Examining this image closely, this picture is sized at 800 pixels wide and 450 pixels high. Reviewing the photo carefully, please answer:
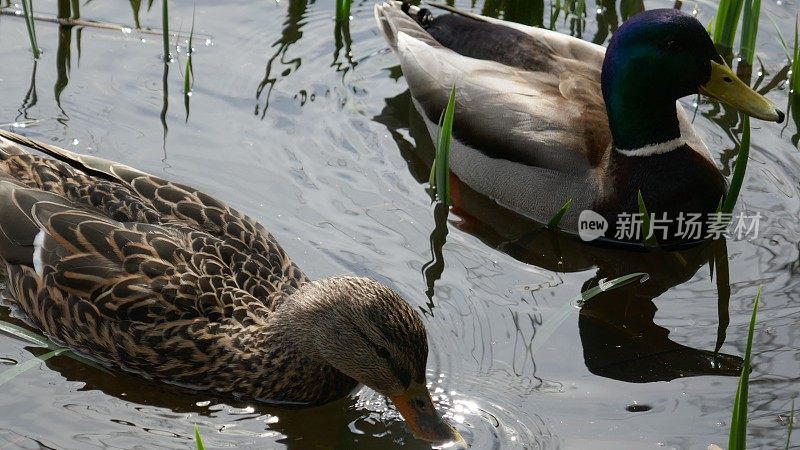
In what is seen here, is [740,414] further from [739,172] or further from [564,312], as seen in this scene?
[739,172]

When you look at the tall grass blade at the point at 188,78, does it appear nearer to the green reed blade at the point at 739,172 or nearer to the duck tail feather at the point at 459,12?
the duck tail feather at the point at 459,12

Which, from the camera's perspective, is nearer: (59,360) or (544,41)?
(59,360)

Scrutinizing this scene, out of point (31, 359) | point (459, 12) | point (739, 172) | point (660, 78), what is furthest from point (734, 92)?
point (31, 359)

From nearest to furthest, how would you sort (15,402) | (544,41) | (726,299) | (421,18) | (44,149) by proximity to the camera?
1. (15,402)
2. (44,149)
3. (726,299)
4. (544,41)
5. (421,18)

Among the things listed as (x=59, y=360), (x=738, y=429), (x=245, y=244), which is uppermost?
(x=738, y=429)

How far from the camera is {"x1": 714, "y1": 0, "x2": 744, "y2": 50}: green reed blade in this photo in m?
7.70

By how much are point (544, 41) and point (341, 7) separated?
1.30 meters

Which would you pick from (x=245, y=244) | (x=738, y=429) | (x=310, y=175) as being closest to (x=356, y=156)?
(x=310, y=175)

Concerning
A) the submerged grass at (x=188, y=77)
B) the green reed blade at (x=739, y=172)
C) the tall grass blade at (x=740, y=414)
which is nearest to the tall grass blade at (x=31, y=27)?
the submerged grass at (x=188, y=77)

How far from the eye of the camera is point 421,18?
8.06 meters

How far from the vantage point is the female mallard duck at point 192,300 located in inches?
204

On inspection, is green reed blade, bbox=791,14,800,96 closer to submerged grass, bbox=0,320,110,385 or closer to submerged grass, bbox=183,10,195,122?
submerged grass, bbox=183,10,195,122

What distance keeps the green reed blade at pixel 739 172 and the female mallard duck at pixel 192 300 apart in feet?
6.74

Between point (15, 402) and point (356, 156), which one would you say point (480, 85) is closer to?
point (356, 156)
